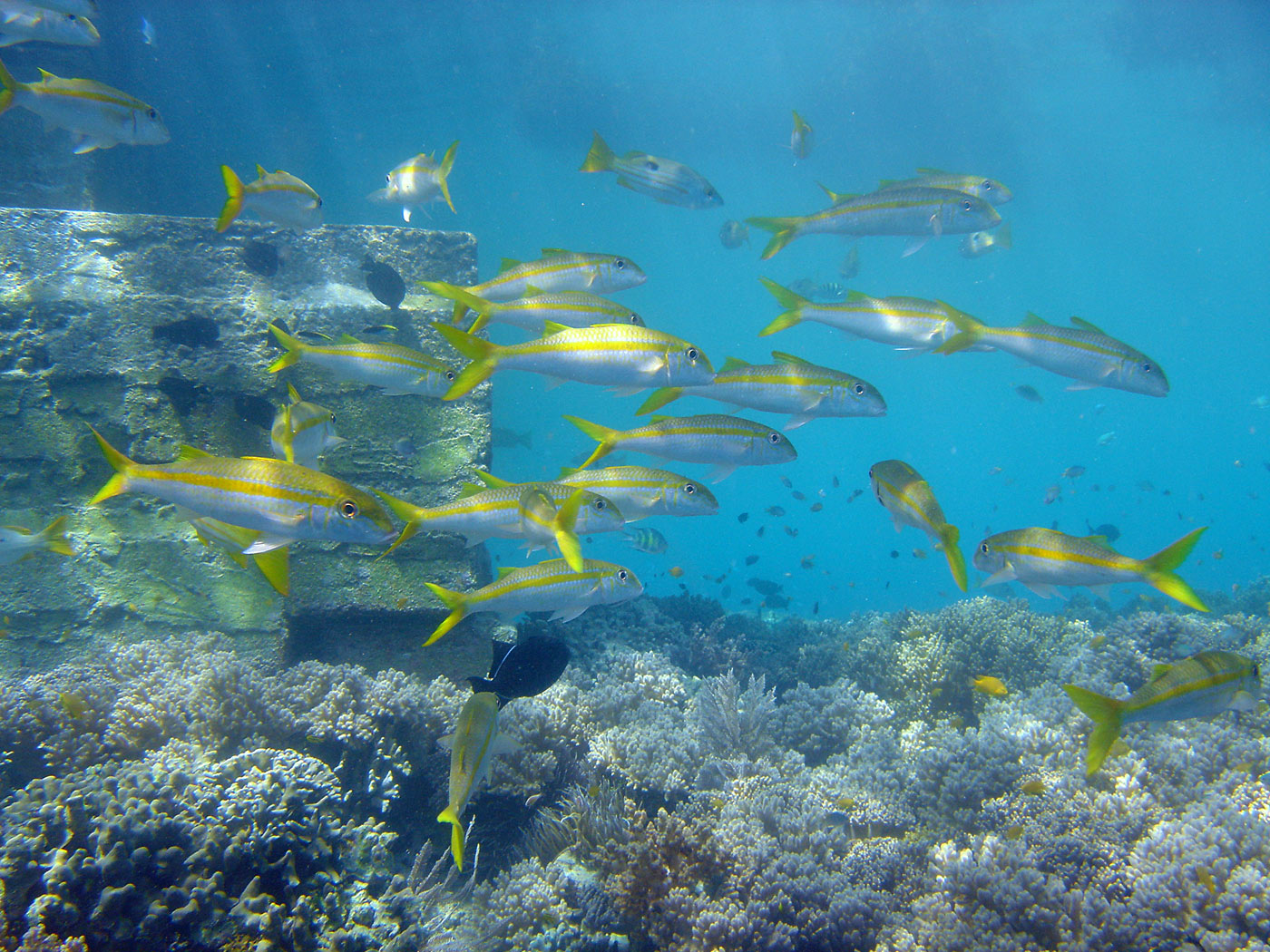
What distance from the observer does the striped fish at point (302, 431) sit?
3959 mm

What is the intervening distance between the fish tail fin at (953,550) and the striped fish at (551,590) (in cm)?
187

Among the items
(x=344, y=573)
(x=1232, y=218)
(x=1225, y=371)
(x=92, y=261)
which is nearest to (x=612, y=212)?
(x=92, y=261)

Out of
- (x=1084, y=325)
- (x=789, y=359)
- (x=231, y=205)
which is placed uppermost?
(x=1084, y=325)

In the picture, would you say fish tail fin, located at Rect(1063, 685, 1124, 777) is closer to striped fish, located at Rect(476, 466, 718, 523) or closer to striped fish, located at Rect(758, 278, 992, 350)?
striped fish, located at Rect(476, 466, 718, 523)

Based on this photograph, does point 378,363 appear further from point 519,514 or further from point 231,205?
point 519,514

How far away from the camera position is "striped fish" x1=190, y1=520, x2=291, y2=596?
2.43 m

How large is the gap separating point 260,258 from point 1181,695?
964cm

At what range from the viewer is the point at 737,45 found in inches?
826

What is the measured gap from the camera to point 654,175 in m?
5.52

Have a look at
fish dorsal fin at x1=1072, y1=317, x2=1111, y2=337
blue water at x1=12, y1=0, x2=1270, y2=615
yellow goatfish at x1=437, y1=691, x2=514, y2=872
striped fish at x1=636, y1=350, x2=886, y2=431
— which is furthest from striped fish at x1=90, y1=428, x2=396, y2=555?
blue water at x1=12, y1=0, x2=1270, y2=615

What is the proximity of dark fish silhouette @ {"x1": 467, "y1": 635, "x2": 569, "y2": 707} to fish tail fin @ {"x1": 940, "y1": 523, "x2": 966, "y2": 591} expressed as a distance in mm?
2571

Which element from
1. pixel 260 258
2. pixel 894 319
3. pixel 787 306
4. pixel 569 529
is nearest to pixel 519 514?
pixel 569 529

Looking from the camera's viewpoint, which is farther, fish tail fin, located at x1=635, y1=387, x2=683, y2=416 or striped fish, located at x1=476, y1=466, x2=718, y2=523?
striped fish, located at x1=476, y1=466, x2=718, y2=523

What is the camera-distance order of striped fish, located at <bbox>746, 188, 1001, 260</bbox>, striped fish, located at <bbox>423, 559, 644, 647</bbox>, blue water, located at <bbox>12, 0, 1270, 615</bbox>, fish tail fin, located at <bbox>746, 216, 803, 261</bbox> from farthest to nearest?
blue water, located at <bbox>12, 0, 1270, 615</bbox>
fish tail fin, located at <bbox>746, 216, 803, 261</bbox>
striped fish, located at <bbox>746, 188, 1001, 260</bbox>
striped fish, located at <bbox>423, 559, 644, 647</bbox>
